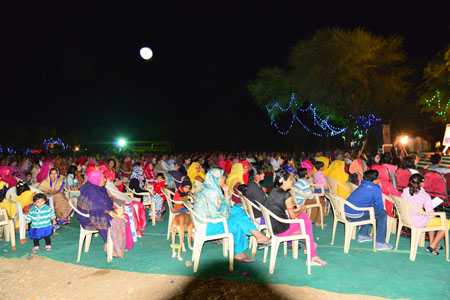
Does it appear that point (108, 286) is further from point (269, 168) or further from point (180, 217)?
point (269, 168)

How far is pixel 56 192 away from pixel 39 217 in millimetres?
1628

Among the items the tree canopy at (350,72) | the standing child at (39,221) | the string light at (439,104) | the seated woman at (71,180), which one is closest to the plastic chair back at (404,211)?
the standing child at (39,221)

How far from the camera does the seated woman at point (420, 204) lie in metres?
4.61

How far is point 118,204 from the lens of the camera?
601cm

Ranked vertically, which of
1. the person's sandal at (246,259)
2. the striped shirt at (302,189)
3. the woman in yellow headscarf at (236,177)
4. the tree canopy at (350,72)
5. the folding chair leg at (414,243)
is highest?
the tree canopy at (350,72)

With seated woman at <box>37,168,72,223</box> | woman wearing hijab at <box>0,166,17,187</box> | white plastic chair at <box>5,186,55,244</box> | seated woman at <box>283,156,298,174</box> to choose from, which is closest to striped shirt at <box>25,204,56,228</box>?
white plastic chair at <box>5,186,55,244</box>

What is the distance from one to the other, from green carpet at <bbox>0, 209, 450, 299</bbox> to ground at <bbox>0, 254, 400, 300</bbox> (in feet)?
0.57

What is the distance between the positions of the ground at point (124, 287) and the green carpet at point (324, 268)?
0.57ft

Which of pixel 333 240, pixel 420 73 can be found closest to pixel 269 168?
pixel 333 240

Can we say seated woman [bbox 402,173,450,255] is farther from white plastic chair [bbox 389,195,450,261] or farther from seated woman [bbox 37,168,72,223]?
seated woman [bbox 37,168,72,223]

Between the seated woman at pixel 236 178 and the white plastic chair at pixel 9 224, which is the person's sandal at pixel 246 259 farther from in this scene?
the white plastic chair at pixel 9 224

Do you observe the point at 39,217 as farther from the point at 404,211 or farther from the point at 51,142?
the point at 51,142

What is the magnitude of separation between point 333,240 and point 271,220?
1.84 metres

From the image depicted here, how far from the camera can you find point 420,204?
15.7ft
